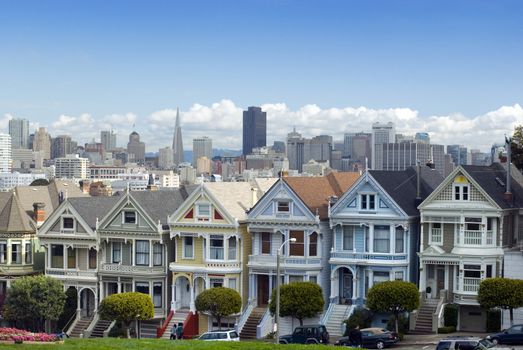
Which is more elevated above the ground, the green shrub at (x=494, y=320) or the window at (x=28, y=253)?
the window at (x=28, y=253)

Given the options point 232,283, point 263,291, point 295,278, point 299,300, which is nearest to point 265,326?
point 263,291

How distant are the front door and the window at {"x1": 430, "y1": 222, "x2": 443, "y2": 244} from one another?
10.4 m

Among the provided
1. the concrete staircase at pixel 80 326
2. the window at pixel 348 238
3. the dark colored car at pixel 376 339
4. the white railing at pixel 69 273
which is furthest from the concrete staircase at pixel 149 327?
the dark colored car at pixel 376 339

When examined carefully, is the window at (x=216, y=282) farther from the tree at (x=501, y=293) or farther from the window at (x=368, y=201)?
the tree at (x=501, y=293)

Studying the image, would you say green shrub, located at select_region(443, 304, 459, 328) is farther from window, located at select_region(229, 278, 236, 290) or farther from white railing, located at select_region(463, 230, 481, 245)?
window, located at select_region(229, 278, 236, 290)

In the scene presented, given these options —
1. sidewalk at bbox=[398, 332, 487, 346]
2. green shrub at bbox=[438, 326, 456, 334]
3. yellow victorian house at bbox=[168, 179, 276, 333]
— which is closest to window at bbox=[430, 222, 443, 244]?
green shrub at bbox=[438, 326, 456, 334]

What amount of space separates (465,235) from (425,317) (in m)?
4.81

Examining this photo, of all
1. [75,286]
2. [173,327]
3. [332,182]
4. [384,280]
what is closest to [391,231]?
[384,280]

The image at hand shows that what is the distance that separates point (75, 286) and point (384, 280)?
20.5m

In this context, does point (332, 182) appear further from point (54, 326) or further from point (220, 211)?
point (54, 326)

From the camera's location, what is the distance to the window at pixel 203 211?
66.1 meters

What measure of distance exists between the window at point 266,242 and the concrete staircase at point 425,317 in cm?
979

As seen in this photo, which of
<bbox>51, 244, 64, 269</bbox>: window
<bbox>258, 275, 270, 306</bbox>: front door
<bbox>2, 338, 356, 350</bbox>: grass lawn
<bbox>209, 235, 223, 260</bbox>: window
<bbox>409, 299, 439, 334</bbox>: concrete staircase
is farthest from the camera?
<bbox>51, 244, 64, 269</bbox>: window

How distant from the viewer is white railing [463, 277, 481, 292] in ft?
194
